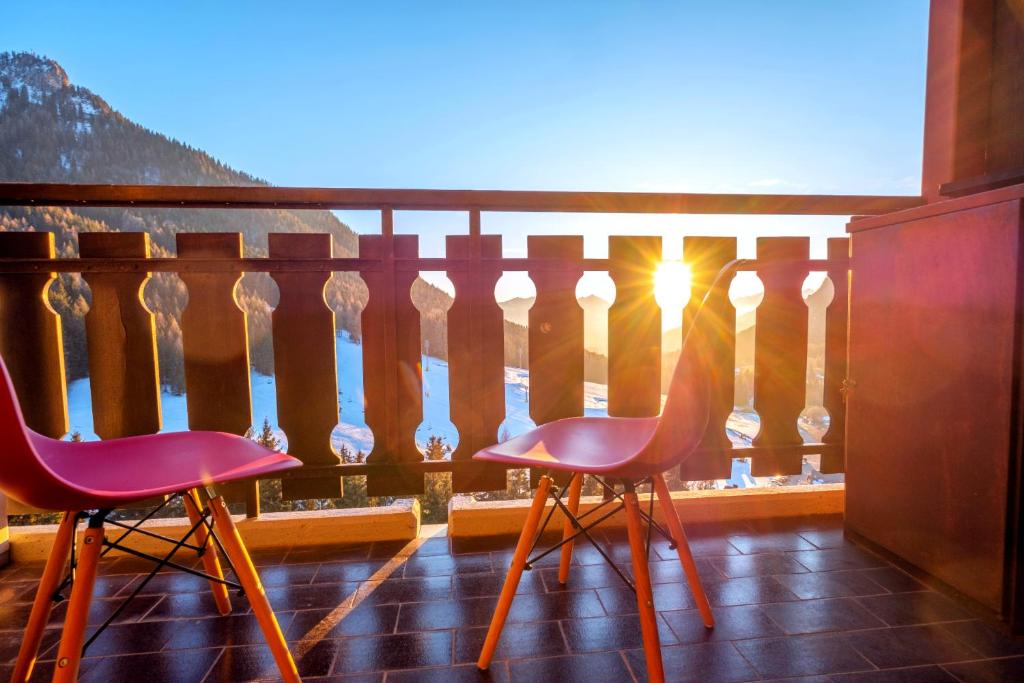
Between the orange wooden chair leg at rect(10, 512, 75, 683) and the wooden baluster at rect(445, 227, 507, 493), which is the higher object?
the wooden baluster at rect(445, 227, 507, 493)

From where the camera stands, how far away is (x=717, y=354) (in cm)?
221

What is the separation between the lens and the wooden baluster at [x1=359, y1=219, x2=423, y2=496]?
2.01 metres

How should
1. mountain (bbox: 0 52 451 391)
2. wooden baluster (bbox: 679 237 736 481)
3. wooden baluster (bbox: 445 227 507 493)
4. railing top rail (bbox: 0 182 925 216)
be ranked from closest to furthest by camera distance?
1. railing top rail (bbox: 0 182 925 216)
2. wooden baluster (bbox: 445 227 507 493)
3. wooden baluster (bbox: 679 237 736 481)
4. mountain (bbox: 0 52 451 391)

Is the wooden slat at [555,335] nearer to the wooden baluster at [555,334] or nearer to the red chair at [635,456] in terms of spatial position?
the wooden baluster at [555,334]

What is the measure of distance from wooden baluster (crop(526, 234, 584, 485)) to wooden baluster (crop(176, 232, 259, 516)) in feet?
3.80

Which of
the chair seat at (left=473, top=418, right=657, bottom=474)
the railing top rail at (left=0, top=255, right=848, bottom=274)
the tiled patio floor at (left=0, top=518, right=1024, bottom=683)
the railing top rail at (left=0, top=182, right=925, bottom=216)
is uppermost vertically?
the railing top rail at (left=0, top=182, right=925, bottom=216)

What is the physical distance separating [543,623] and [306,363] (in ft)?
4.32

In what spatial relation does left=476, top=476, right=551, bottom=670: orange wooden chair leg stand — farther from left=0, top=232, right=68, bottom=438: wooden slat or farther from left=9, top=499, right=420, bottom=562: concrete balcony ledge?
left=0, top=232, right=68, bottom=438: wooden slat

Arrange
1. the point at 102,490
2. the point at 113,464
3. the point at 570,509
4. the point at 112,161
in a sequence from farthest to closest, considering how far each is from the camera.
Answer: the point at 112,161
the point at 570,509
the point at 113,464
the point at 102,490

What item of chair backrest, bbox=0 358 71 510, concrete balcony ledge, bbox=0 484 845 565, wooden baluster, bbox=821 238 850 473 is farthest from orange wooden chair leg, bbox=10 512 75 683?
wooden baluster, bbox=821 238 850 473

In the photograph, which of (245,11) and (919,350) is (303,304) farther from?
(245,11)

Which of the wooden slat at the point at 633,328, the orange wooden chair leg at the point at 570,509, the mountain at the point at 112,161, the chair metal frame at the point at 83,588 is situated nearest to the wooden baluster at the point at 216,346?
the chair metal frame at the point at 83,588

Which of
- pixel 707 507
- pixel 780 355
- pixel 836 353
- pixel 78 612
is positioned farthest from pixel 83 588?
pixel 836 353

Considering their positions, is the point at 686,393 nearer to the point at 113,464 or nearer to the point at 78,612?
the point at 78,612
